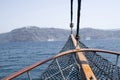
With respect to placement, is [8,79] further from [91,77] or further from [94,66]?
[94,66]

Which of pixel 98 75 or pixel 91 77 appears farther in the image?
pixel 98 75

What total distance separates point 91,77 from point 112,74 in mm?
3368

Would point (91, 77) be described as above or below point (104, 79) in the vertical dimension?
above

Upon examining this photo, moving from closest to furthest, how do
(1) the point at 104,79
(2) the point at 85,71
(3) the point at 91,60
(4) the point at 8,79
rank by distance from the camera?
1. (4) the point at 8,79
2. (2) the point at 85,71
3. (1) the point at 104,79
4. (3) the point at 91,60

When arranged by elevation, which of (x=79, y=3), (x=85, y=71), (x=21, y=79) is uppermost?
(x=79, y=3)

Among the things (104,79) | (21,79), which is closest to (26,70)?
(104,79)

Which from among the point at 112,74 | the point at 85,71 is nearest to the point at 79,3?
the point at 85,71

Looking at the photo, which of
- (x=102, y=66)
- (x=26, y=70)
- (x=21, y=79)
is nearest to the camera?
(x=26, y=70)

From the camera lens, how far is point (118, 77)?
848 centimetres

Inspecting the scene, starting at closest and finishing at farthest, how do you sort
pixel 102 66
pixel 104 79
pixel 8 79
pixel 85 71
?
pixel 8 79 → pixel 85 71 → pixel 104 79 → pixel 102 66

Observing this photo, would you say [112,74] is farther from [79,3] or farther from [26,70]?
[26,70]

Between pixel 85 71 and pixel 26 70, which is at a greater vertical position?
pixel 26 70

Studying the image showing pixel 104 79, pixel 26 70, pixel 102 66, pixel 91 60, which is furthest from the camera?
pixel 91 60

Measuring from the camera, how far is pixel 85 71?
5.90 m
